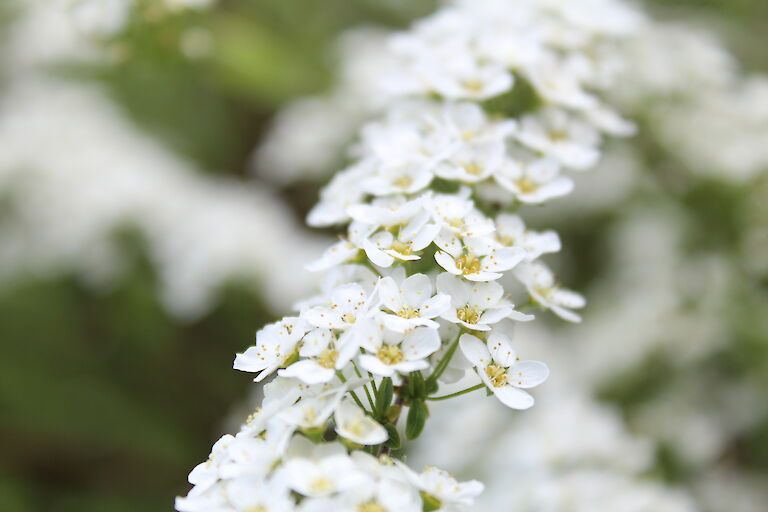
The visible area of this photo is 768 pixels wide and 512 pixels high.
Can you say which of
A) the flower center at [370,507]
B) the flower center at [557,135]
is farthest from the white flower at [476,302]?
the flower center at [557,135]

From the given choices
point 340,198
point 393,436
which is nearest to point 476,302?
point 393,436

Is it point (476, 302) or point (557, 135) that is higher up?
point (557, 135)

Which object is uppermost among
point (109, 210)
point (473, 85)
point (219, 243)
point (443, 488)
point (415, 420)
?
point (109, 210)

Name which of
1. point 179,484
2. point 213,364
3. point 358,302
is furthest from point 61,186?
point 358,302

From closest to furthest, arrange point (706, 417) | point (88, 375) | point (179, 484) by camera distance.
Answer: point (706, 417), point (179, 484), point (88, 375)

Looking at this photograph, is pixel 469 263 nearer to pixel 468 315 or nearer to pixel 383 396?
pixel 468 315

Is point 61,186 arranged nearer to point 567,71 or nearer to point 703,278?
point 567,71

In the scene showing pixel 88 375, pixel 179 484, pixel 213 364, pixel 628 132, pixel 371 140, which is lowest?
pixel 628 132

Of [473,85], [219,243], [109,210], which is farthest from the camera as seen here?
[109,210]
